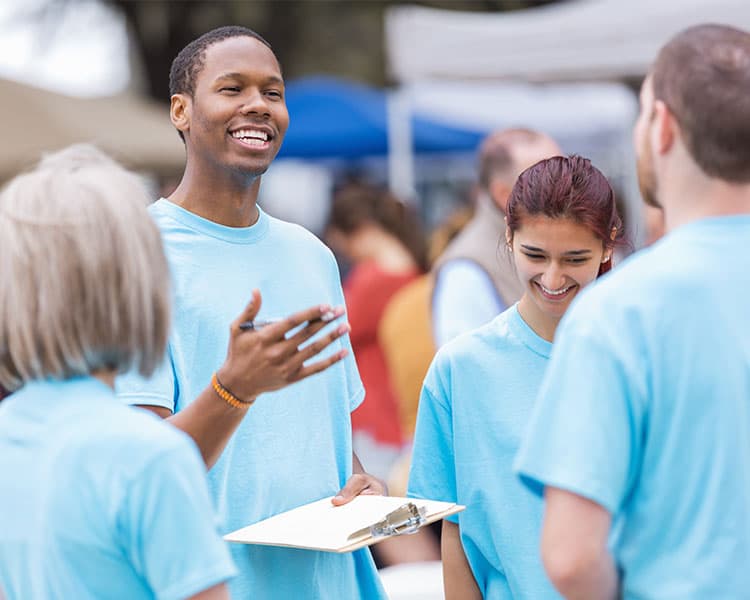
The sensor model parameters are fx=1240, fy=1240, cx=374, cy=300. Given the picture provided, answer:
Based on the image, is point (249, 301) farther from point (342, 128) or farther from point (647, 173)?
point (342, 128)

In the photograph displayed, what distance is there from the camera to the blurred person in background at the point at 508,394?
2557mm

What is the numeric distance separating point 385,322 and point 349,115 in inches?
220

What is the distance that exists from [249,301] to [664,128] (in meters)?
1.03

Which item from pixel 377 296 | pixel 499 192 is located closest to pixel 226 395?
pixel 499 192

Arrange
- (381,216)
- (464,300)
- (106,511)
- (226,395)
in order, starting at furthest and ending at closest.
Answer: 1. (381,216)
2. (464,300)
3. (226,395)
4. (106,511)

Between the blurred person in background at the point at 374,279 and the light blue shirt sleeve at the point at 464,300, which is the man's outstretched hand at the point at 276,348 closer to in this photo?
the light blue shirt sleeve at the point at 464,300

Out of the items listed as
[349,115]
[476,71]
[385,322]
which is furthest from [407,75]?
[349,115]

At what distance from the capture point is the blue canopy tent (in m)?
10.8

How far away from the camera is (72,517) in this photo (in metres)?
1.69

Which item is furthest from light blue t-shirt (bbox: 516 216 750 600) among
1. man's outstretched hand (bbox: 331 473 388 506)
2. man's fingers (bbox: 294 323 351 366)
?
man's outstretched hand (bbox: 331 473 388 506)

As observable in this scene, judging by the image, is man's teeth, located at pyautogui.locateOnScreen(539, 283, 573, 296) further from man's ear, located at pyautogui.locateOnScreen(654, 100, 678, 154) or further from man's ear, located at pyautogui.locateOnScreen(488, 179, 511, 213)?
man's ear, located at pyautogui.locateOnScreen(488, 179, 511, 213)

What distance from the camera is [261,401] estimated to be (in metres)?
2.60

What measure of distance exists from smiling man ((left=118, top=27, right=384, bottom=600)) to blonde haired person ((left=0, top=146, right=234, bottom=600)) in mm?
641

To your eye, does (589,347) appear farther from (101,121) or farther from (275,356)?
(101,121)
